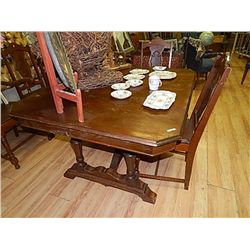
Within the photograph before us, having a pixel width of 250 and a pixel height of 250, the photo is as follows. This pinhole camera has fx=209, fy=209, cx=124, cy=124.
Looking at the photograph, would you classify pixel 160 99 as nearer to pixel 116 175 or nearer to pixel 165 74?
pixel 165 74

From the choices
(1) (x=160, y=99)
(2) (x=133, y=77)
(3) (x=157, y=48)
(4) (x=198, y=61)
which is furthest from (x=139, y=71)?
(4) (x=198, y=61)

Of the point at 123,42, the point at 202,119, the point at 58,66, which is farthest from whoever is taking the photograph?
the point at 123,42

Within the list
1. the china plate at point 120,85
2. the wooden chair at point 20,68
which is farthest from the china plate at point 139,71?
the wooden chair at point 20,68

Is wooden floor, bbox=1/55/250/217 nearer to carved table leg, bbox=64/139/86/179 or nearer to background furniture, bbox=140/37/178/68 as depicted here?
carved table leg, bbox=64/139/86/179

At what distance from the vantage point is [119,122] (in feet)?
4.10

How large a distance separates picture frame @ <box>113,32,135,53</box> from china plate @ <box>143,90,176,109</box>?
222cm

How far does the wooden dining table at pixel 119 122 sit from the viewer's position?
114 cm

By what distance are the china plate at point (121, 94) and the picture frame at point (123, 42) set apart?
6.89 feet

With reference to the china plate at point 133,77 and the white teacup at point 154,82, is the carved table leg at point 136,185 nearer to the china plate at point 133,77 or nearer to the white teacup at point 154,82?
the white teacup at point 154,82

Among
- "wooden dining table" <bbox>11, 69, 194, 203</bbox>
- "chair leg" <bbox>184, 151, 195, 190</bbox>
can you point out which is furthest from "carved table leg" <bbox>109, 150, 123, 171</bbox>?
"chair leg" <bbox>184, 151, 195, 190</bbox>

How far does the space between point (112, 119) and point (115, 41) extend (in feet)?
8.51

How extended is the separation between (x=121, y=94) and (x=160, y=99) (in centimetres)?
30

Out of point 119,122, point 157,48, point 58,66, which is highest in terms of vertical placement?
point 58,66

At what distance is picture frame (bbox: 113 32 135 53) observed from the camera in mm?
3512
